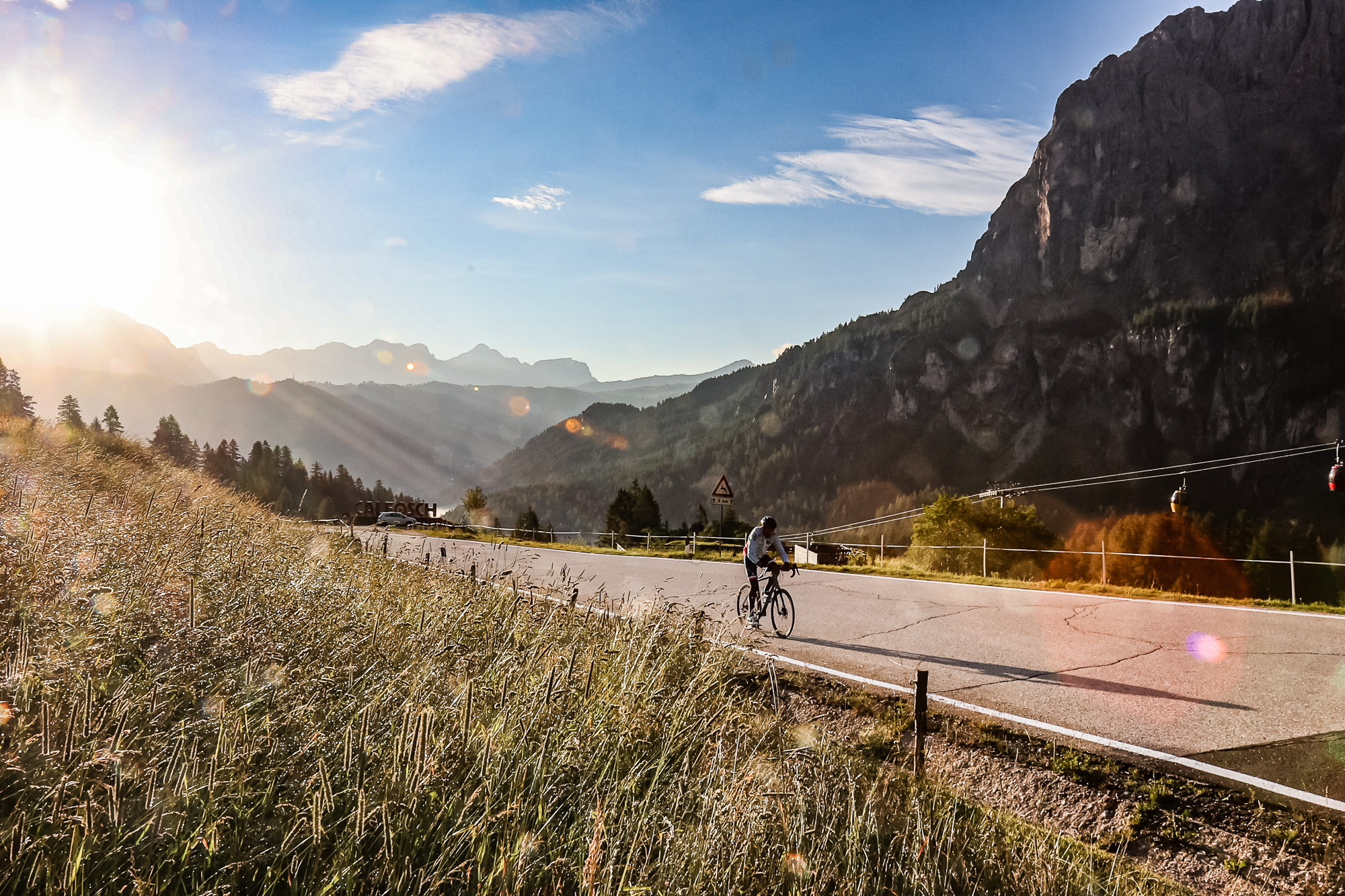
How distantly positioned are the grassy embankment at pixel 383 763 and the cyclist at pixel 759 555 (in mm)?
3723

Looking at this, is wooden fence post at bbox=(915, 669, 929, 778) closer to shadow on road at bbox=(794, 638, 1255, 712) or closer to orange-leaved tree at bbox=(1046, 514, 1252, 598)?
shadow on road at bbox=(794, 638, 1255, 712)

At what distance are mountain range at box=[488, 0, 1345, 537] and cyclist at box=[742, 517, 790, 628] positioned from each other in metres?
150

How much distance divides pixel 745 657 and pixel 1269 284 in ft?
671

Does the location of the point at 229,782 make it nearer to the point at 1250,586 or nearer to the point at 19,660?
the point at 19,660

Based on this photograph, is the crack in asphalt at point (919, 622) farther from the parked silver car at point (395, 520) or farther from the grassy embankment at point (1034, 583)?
the parked silver car at point (395, 520)

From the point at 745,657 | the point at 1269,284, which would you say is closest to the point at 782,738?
the point at 745,657

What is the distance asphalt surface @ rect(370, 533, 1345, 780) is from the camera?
18.7 ft

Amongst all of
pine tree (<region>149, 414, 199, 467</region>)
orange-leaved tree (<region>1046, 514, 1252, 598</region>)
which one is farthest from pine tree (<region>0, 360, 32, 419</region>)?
orange-leaved tree (<region>1046, 514, 1252, 598</region>)

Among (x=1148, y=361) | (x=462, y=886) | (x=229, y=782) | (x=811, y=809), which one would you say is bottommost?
(x=811, y=809)

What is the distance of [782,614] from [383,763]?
7.22m

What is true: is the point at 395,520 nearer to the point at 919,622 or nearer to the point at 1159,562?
the point at 919,622

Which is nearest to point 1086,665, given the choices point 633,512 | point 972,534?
point 972,534

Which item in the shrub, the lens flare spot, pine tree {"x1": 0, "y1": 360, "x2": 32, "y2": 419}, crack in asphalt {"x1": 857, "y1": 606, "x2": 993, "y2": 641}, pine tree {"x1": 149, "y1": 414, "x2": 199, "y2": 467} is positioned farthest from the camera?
pine tree {"x1": 149, "y1": 414, "x2": 199, "y2": 467}

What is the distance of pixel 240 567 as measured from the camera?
18.3 feet
